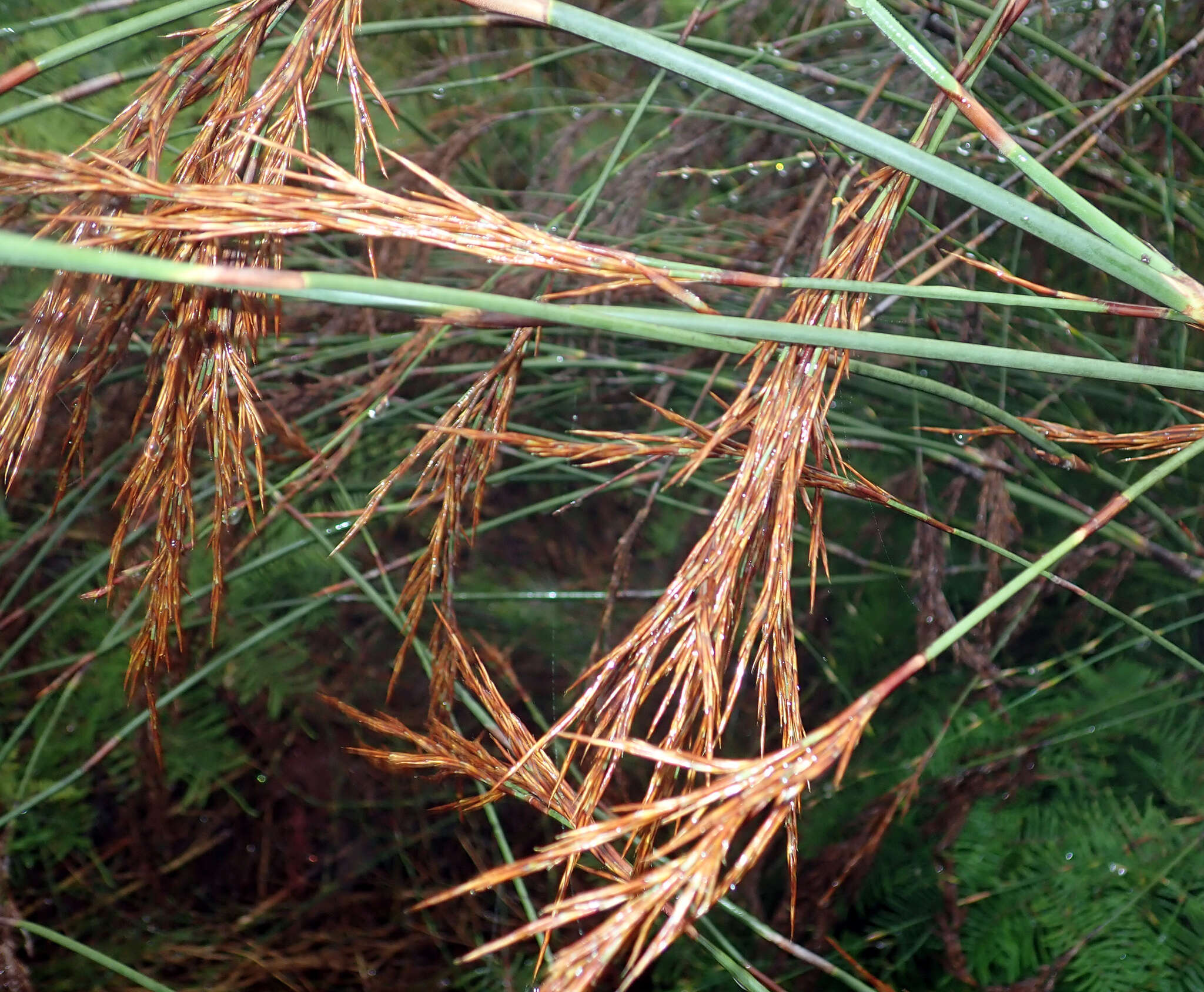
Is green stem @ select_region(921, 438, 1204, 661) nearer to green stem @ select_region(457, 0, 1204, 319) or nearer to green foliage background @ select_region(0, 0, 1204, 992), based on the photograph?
green stem @ select_region(457, 0, 1204, 319)

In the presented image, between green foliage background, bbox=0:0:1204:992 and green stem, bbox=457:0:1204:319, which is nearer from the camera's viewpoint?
green stem, bbox=457:0:1204:319

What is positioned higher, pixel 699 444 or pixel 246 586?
pixel 699 444

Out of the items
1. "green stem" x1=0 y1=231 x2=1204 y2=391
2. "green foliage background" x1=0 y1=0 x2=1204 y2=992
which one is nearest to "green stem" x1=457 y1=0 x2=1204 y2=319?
"green stem" x1=0 y1=231 x2=1204 y2=391

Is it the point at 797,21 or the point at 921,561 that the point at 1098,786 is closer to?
the point at 921,561

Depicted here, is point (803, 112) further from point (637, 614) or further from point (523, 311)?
point (637, 614)

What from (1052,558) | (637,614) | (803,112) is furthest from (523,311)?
(637,614)

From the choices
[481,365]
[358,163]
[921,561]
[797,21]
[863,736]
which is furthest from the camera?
[797,21]

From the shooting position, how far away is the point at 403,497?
3.96 ft

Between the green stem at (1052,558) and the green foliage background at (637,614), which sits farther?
the green foliage background at (637,614)

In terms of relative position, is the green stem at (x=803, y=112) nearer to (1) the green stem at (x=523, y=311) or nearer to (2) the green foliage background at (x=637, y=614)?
(1) the green stem at (x=523, y=311)

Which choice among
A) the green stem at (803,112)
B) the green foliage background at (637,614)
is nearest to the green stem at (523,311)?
the green stem at (803,112)

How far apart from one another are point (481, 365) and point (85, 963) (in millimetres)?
771

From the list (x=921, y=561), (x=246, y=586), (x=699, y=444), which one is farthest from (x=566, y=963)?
(x=246, y=586)

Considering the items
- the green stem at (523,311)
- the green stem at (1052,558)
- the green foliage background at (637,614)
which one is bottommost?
the green foliage background at (637,614)
